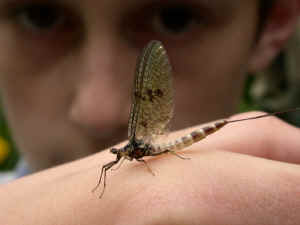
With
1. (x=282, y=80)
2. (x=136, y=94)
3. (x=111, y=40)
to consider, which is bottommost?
(x=282, y=80)

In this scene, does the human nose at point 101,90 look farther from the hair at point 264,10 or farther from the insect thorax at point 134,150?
the hair at point 264,10

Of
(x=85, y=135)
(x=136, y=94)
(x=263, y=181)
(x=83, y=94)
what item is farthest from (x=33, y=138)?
(x=263, y=181)

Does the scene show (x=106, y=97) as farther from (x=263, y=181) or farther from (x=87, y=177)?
(x=263, y=181)

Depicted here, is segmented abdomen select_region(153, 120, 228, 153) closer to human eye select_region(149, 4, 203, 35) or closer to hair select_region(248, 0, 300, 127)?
human eye select_region(149, 4, 203, 35)

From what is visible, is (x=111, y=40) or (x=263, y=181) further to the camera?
(x=111, y=40)

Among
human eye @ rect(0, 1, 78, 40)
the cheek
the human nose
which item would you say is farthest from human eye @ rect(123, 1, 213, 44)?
human eye @ rect(0, 1, 78, 40)

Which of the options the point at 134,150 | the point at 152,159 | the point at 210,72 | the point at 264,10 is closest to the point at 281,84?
the point at 264,10

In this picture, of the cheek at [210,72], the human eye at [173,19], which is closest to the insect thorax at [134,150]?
the cheek at [210,72]
